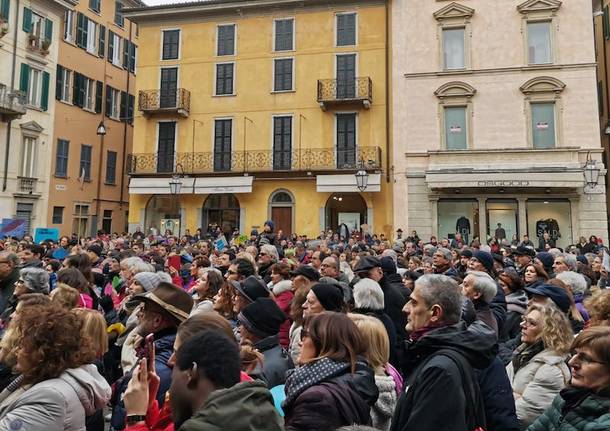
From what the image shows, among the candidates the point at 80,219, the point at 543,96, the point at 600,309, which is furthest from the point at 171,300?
the point at 80,219

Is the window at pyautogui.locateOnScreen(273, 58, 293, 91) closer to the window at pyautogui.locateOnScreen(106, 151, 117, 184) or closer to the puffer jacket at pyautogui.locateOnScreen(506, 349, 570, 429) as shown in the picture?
the window at pyautogui.locateOnScreen(106, 151, 117, 184)

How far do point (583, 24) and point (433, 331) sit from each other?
24185 mm

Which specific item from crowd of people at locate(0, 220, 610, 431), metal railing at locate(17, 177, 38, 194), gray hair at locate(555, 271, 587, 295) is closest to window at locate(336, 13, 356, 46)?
metal railing at locate(17, 177, 38, 194)

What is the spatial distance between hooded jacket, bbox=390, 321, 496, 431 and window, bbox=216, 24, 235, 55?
25.9m

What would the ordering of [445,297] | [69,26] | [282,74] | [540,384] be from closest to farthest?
[445,297], [540,384], [282,74], [69,26]

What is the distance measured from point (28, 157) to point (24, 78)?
4.04 metres

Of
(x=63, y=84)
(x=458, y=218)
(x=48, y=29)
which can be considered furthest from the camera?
(x=63, y=84)

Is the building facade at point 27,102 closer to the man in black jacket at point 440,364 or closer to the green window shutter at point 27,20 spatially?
the green window shutter at point 27,20

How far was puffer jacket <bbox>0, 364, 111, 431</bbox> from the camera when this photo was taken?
2.44m

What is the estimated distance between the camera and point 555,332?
141 inches

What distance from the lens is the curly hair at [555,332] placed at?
3544 mm

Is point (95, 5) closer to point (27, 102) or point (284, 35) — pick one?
point (27, 102)

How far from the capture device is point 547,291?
419 cm

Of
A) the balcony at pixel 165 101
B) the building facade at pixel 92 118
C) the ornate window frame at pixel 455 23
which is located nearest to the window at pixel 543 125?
the ornate window frame at pixel 455 23
